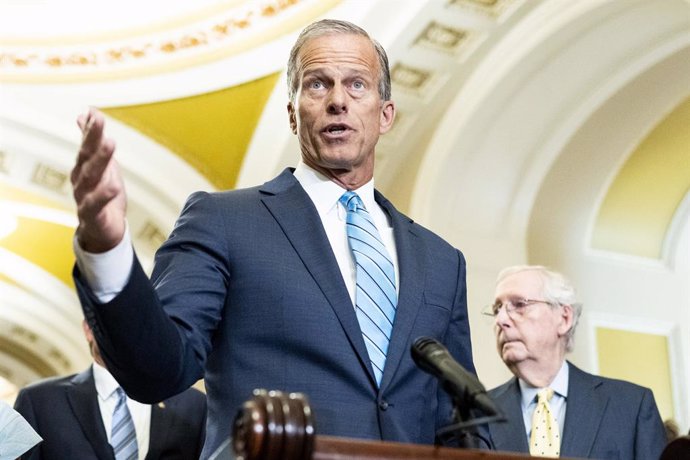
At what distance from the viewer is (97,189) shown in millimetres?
1532

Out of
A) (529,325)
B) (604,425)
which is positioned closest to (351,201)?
(604,425)

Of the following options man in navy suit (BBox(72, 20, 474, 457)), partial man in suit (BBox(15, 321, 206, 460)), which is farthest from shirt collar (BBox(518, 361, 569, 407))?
man in navy suit (BBox(72, 20, 474, 457))

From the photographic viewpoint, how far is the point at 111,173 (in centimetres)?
154

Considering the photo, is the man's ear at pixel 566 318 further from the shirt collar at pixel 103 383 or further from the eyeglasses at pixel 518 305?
the shirt collar at pixel 103 383

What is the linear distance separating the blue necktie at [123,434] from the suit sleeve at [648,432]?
178 centimetres

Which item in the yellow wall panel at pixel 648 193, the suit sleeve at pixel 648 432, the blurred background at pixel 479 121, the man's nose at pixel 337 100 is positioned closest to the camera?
the man's nose at pixel 337 100

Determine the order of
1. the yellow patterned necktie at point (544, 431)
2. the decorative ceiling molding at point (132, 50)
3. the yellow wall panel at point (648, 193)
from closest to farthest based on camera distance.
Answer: the yellow patterned necktie at point (544, 431), the yellow wall panel at point (648, 193), the decorative ceiling molding at point (132, 50)

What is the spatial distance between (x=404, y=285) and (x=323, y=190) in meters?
0.29

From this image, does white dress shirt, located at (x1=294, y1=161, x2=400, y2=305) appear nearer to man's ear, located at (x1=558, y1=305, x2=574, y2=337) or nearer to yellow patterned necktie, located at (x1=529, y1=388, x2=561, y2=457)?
yellow patterned necktie, located at (x1=529, y1=388, x2=561, y2=457)

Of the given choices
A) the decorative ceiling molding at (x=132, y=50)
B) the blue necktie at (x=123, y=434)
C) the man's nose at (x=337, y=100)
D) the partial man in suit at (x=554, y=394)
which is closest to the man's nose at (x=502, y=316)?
the partial man in suit at (x=554, y=394)

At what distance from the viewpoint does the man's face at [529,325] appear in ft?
13.7

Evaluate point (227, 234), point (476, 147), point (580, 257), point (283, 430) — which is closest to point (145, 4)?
point (476, 147)

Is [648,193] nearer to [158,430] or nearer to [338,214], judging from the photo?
[158,430]

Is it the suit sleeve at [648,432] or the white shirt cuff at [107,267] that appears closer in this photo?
the white shirt cuff at [107,267]
